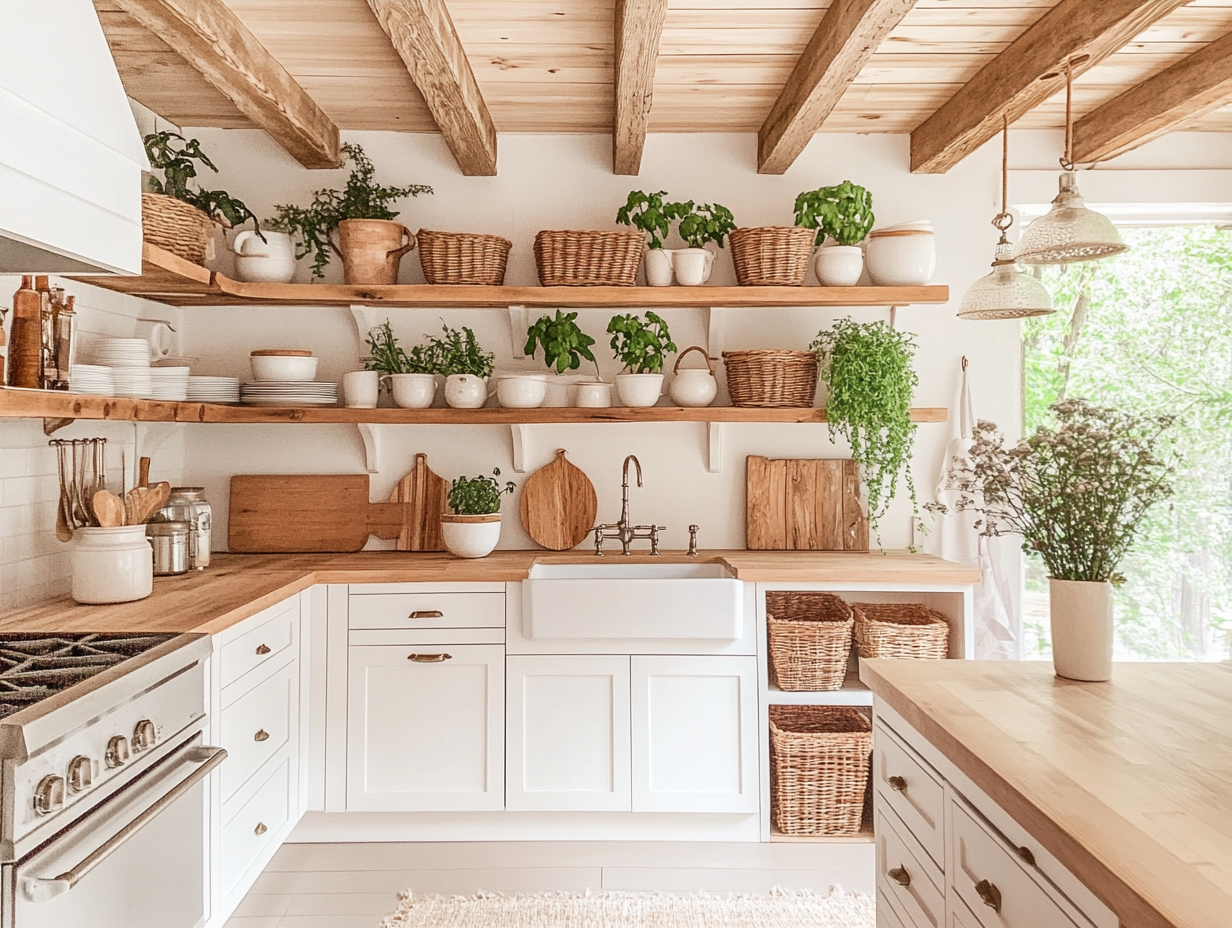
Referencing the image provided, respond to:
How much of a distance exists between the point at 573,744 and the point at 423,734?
19.3 inches

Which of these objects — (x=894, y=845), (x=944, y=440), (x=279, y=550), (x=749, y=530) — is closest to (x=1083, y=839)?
(x=894, y=845)

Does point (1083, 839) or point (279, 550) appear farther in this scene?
point (279, 550)

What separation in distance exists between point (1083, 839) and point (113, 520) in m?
2.36

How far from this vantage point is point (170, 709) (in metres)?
1.77

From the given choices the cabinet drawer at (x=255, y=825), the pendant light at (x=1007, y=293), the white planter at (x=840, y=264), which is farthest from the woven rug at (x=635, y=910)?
the white planter at (x=840, y=264)

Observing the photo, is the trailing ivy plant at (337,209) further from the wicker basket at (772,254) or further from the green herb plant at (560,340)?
the wicker basket at (772,254)

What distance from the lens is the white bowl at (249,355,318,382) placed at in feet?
10.5

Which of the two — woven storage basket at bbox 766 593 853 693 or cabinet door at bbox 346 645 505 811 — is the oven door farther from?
woven storage basket at bbox 766 593 853 693

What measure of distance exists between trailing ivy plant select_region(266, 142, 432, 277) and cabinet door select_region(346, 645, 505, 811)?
1.56 meters

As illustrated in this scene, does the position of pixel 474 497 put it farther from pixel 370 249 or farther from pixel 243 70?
pixel 243 70

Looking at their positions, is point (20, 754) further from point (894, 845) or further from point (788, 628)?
point (788, 628)

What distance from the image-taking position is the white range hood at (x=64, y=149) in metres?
1.42

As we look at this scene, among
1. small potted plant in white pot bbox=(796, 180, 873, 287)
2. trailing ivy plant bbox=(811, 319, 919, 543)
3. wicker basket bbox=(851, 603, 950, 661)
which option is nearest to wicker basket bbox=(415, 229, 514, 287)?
small potted plant in white pot bbox=(796, 180, 873, 287)

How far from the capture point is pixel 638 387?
321cm
